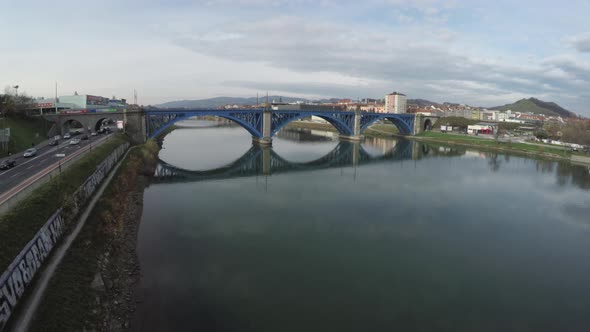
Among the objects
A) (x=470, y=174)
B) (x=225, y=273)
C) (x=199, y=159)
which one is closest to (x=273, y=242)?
(x=225, y=273)

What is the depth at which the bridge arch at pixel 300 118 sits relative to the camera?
6242 centimetres

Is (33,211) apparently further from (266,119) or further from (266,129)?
(266,129)

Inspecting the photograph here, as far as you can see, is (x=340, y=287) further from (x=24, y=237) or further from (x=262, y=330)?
(x=24, y=237)

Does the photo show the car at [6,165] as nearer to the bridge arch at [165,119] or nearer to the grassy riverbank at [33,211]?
the grassy riverbank at [33,211]

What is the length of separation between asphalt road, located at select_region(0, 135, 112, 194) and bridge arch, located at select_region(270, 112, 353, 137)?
3426 centimetres

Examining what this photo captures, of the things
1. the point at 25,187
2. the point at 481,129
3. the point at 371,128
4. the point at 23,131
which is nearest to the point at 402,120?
the point at 371,128

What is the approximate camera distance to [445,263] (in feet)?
58.1

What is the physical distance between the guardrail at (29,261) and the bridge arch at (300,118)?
1778 inches

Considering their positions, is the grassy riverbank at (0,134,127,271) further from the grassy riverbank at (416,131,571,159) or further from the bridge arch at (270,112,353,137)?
the grassy riverbank at (416,131,571,159)

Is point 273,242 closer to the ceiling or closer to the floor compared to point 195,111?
closer to the floor

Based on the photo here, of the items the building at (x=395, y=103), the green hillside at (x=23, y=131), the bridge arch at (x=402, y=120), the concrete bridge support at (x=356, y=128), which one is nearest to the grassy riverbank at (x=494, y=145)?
the bridge arch at (x=402, y=120)

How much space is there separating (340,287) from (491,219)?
1615 centimetres

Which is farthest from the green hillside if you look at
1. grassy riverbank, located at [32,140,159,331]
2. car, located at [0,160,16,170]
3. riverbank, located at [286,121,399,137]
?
riverbank, located at [286,121,399,137]

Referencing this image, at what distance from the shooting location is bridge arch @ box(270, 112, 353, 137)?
62.4m
